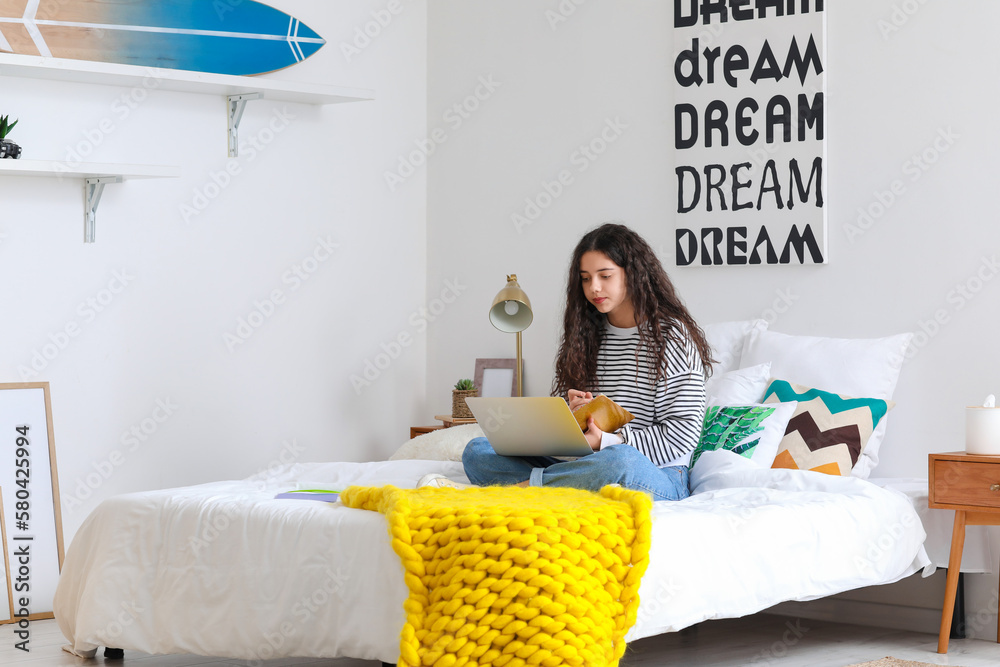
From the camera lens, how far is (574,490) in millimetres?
2309

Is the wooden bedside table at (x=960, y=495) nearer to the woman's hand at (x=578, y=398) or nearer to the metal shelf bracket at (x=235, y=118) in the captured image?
the woman's hand at (x=578, y=398)

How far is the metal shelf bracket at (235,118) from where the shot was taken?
13.3ft

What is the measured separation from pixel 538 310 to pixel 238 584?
223 cm

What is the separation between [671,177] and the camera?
395 cm

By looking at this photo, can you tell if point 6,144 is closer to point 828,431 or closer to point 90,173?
point 90,173

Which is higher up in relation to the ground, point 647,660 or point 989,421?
point 989,421

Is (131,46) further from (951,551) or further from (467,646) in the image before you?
(951,551)

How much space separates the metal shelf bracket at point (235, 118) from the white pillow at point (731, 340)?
5.96 feet

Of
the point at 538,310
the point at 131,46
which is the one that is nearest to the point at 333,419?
the point at 538,310

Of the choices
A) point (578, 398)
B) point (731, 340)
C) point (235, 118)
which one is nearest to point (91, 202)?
point (235, 118)

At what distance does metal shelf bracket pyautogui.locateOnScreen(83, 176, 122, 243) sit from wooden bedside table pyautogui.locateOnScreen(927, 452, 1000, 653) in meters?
2.62

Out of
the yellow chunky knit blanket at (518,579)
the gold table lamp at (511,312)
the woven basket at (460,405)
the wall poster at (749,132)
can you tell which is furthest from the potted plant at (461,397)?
the yellow chunky knit blanket at (518,579)

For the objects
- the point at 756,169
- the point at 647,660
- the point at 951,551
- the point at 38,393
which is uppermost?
the point at 756,169

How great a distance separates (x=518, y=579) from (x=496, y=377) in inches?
100
